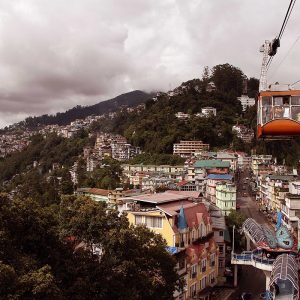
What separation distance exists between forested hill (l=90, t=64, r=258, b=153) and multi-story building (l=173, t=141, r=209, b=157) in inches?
77.6

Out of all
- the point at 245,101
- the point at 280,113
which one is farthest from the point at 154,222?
the point at 245,101

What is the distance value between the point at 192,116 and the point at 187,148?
14.4m

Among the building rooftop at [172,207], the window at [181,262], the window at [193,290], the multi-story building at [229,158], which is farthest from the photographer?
the multi-story building at [229,158]

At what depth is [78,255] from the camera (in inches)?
655

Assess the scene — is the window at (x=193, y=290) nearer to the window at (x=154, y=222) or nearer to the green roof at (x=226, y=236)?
the window at (x=154, y=222)

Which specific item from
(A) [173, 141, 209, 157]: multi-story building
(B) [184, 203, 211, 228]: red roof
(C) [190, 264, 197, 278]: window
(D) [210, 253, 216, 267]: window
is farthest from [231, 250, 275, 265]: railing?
(A) [173, 141, 209, 157]: multi-story building

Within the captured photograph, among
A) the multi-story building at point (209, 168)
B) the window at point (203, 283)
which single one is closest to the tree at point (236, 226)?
the window at point (203, 283)

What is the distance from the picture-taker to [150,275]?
17.9 m

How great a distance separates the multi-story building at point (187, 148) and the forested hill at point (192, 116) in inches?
77.6

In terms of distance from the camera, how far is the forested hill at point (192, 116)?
103 m

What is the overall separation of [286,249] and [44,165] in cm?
12302

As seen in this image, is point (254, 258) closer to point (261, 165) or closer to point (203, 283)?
point (203, 283)

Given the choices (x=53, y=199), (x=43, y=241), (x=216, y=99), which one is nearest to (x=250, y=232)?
(x=43, y=241)

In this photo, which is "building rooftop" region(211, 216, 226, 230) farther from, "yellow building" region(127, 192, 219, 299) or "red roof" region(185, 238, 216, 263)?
"red roof" region(185, 238, 216, 263)
